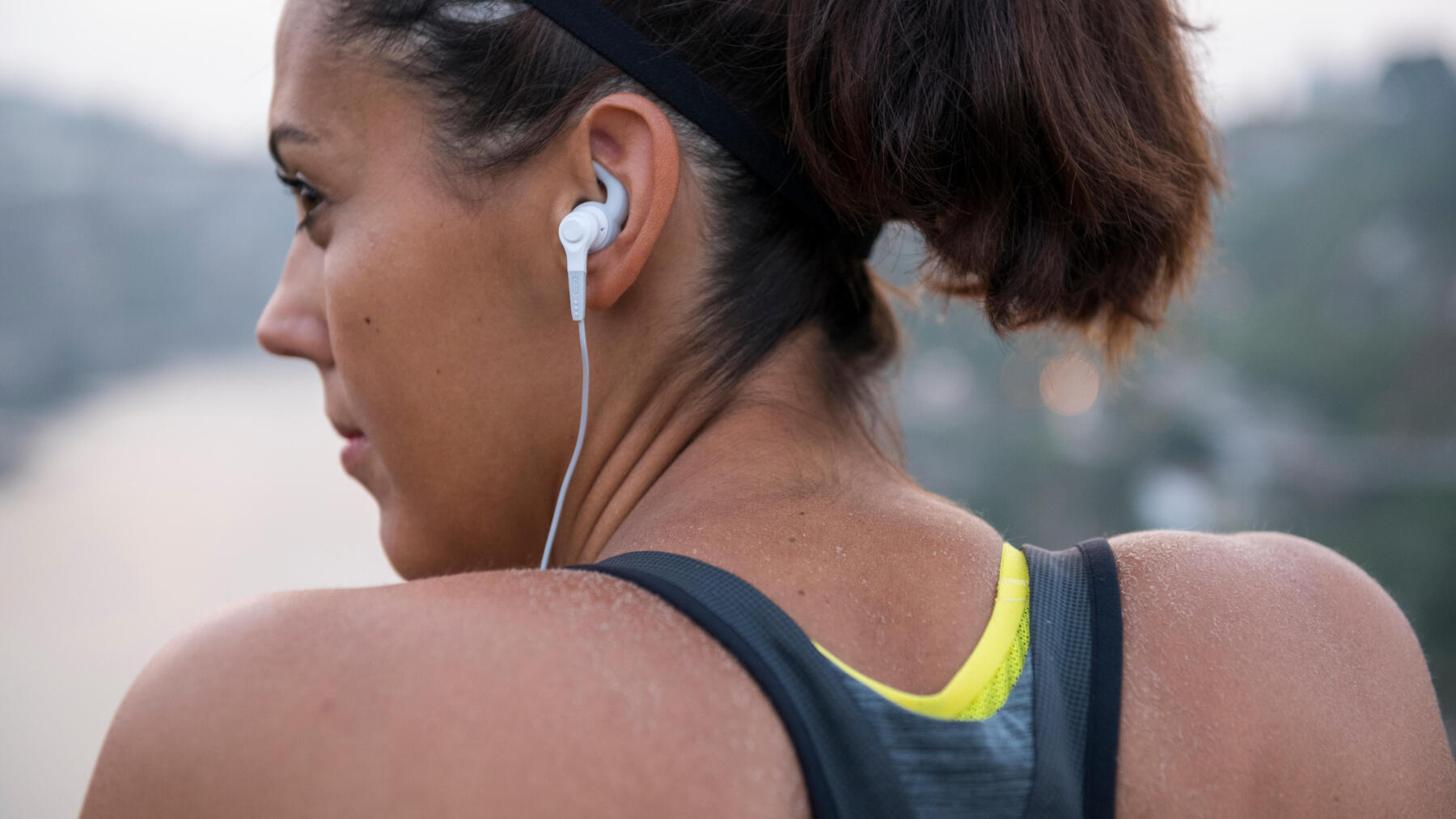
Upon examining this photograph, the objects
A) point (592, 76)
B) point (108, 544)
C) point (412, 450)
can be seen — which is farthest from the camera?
point (108, 544)

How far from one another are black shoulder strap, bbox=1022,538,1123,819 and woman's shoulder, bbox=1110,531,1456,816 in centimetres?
1

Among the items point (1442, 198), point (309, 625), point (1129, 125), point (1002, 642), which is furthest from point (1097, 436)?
point (309, 625)

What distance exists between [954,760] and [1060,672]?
107 millimetres

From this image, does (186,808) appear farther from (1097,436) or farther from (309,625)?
(1097,436)

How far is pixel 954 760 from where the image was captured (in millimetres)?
607

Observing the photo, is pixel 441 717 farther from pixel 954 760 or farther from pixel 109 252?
pixel 109 252

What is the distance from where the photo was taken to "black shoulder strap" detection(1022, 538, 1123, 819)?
0.62 meters

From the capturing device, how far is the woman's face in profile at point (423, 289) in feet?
2.72

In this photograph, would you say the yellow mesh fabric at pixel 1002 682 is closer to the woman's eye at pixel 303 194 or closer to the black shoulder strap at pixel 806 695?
the black shoulder strap at pixel 806 695

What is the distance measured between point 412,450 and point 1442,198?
1.63 m

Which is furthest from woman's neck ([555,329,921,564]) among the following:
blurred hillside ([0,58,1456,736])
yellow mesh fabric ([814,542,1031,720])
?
blurred hillside ([0,58,1456,736])

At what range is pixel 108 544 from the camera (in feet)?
5.08

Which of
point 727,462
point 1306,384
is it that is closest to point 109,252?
point 727,462

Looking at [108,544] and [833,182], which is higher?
[833,182]
